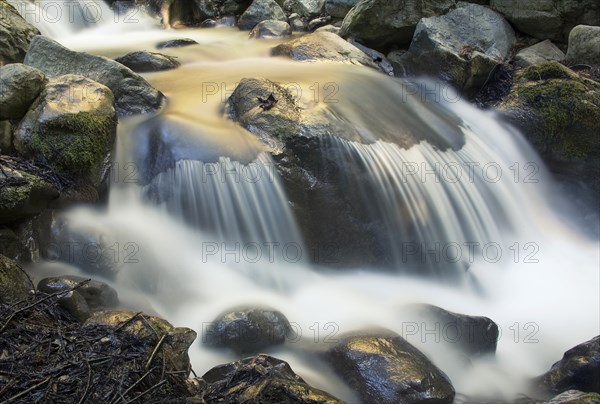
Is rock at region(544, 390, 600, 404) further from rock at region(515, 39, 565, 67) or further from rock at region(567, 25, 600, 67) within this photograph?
rock at region(567, 25, 600, 67)

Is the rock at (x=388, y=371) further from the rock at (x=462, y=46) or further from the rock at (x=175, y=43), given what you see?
the rock at (x=175, y=43)

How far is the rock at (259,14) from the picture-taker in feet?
37.1

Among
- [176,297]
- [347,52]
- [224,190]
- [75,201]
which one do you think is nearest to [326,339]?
[176,297]

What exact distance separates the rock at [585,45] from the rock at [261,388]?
7.45m

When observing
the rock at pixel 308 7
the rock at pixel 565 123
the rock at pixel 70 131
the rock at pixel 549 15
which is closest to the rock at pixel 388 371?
the rock at pixel 70 131

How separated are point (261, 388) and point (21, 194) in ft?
8.49

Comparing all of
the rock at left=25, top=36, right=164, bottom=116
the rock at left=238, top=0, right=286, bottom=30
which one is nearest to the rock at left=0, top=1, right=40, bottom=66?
the rock at left=25, top=36, right=164, bottom=116

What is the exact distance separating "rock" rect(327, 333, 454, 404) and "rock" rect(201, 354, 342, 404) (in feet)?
2.28

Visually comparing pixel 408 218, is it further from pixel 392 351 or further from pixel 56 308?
pixel 56 308

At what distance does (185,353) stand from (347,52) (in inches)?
250

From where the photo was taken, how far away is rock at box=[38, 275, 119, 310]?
4.07m

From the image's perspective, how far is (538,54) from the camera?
903 cm

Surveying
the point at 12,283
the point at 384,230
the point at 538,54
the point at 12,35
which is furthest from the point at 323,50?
the point at 12,283

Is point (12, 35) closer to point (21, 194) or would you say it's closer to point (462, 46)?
point (21, 194)
